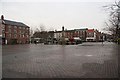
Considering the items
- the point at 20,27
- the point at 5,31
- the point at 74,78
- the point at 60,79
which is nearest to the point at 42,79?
the point at 60,79

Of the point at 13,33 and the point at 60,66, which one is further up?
the point at 13,33

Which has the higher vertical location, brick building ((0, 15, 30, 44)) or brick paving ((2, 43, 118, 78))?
brick building ((0, 15, 30, 44))

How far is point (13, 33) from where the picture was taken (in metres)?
72.3

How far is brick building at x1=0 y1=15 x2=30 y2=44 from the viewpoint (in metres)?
66.8

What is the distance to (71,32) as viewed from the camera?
398 feet

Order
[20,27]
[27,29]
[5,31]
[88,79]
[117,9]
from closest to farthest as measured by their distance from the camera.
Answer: [88,79] < [117,9] < [5,31] < [20,27] < [27,29]

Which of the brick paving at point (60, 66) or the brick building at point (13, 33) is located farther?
the brick building at point (13, 33)

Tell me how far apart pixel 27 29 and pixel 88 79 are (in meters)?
78.4

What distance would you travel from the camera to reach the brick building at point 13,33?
66.8m

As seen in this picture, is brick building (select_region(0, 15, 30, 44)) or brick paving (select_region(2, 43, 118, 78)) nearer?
brick paving (select_region(2, 43, 118, 78))

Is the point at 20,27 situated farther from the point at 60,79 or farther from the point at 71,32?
the point at 60,79

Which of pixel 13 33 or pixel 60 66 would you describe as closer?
pixel 60 66

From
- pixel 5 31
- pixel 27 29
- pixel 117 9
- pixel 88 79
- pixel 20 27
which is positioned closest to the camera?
pixel 88 79

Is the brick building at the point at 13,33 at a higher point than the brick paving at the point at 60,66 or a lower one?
higher
